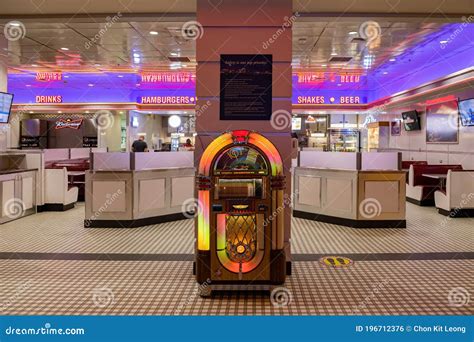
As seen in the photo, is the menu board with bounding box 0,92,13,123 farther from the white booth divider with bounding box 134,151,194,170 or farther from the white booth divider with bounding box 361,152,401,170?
the white booth divider with bounding box 361,152,401,170

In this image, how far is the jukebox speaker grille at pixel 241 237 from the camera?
4.04m

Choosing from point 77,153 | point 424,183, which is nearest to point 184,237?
point 424,183

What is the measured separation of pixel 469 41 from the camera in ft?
30.8

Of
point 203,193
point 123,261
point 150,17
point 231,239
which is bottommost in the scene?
point 123,261

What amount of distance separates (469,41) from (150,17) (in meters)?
7.30

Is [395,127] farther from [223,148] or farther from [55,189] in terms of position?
[223,148]

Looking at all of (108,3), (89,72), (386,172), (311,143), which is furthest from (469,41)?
(89,72)

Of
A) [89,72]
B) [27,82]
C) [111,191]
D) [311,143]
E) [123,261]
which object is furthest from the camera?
[311,143]

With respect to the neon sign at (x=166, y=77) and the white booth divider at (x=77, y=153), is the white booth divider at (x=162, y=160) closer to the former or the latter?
the white booth divider at (x=77, y=153)

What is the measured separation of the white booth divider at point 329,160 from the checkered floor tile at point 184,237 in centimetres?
115

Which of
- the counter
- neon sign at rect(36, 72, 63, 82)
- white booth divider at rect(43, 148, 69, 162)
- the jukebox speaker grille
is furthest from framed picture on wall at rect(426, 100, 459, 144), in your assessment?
neon sign at rect(36, 72, 63, 82)

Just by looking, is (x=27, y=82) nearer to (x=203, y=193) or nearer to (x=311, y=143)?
(x=311, y=143)

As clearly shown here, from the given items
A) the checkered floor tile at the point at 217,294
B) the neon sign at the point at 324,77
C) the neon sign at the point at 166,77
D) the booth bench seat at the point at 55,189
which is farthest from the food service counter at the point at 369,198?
the neon sign at the point at 166,77

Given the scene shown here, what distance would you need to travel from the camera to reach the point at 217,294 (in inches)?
163
